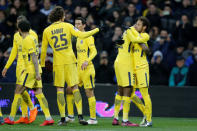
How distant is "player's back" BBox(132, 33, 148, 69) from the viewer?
11.2m

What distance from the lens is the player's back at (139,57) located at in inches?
439

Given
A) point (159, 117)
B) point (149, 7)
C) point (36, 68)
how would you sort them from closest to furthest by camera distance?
point (36, 68)
point (159, 117)
point (149, 7)

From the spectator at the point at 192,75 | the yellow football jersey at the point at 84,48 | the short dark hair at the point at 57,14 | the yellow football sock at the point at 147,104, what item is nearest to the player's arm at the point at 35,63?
the short dark hair at the point at 57,14

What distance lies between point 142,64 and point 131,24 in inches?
218

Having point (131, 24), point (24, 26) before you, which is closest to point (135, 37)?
point (24, 26)

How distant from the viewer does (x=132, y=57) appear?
11.3 metres

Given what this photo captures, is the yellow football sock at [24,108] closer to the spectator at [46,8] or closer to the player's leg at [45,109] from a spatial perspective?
the player's leg at [45,109]

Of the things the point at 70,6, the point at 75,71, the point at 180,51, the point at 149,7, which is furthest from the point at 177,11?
the point at 75,71

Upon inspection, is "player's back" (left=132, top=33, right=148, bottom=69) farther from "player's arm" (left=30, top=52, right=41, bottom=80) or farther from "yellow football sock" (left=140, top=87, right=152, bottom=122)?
"player's arm" (left=30, top=52, right=41, bottom=80)

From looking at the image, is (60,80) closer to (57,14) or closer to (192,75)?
(57,14)

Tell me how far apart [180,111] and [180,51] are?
8.43 feet

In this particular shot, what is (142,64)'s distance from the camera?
439 inches

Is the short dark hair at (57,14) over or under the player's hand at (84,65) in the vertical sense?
over

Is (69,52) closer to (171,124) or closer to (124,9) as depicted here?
(171,124)
